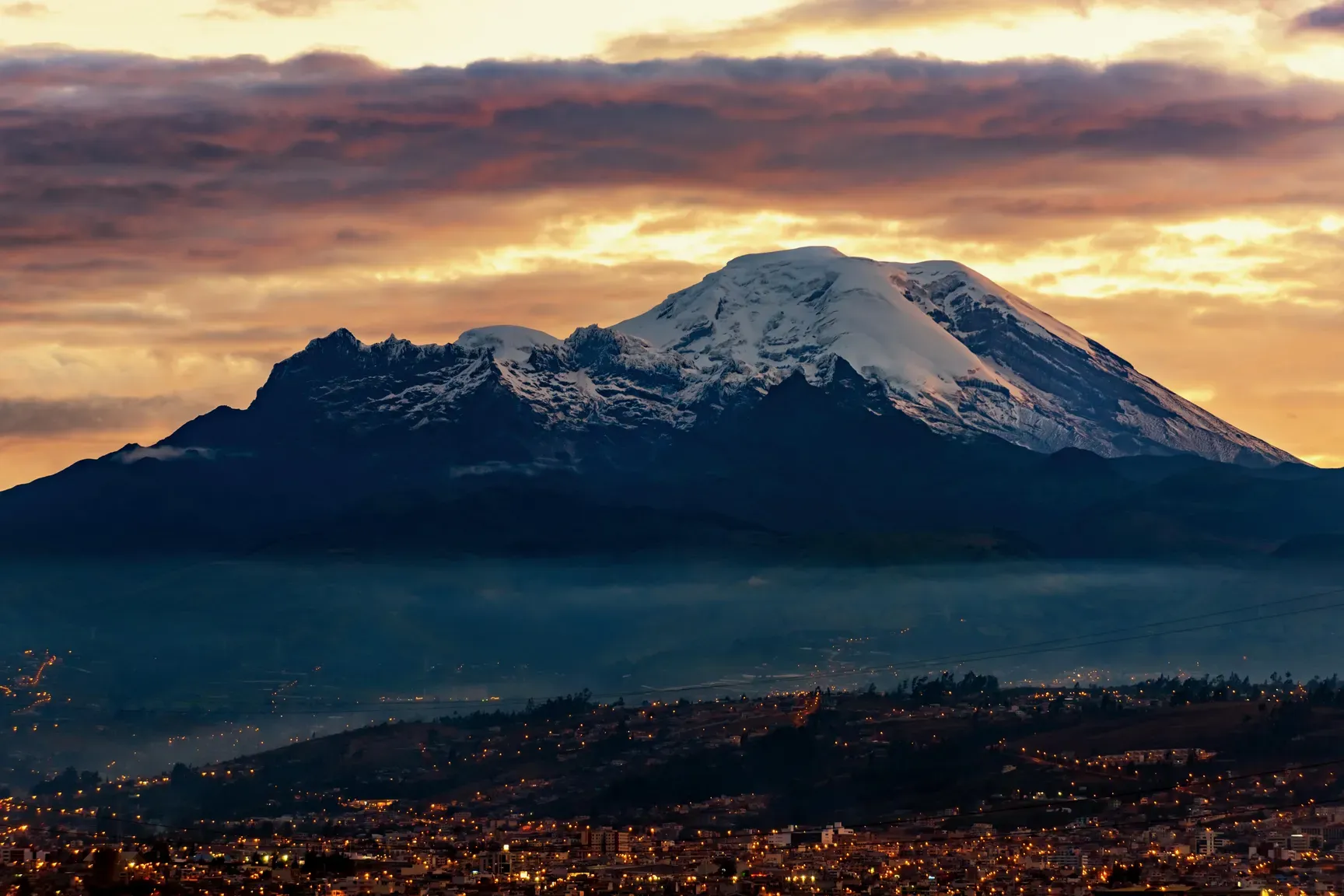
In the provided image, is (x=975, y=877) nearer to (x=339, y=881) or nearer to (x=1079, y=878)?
(x=1079, y=878)

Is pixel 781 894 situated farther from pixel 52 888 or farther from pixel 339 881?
pixel 52 888

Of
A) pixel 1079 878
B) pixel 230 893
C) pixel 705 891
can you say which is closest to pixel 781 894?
pixel 705 891

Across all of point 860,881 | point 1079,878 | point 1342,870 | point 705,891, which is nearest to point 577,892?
point 705,891

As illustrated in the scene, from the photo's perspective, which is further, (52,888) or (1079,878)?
(1079,878)

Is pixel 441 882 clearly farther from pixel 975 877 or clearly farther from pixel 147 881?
pixel 975 877

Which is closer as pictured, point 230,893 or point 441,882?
point 230,893

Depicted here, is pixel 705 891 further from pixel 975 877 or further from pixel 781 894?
pixel 975 877

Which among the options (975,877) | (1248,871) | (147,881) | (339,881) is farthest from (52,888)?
(1248,871)
